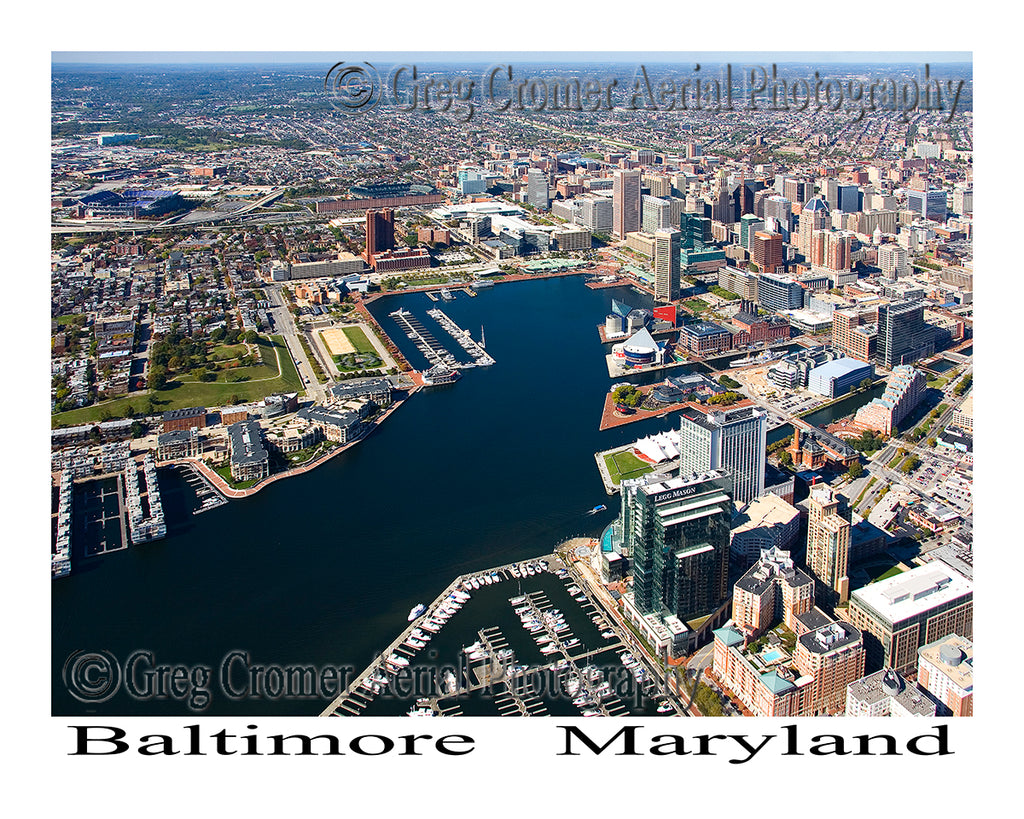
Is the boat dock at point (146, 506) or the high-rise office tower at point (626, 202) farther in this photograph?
the high-rise office tower at point (626, 202)

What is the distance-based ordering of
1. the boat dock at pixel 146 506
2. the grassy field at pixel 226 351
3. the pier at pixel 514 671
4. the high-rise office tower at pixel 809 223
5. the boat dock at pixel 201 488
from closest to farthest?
the pier at pixel 514 671 → the boat dock at pixel 146 506 → the boat dock at pixel 201 488 → the grassy field at pixel 226 351 → the high-rise office tower at pixel 809 223

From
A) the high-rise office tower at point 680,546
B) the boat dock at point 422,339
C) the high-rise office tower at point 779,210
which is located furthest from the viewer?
the high-rise office tower at point 779,210

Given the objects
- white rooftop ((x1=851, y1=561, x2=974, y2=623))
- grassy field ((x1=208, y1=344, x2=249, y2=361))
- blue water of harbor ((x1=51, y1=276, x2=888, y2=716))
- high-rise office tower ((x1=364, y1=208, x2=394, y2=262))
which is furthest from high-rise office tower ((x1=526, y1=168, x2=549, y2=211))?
white rooftop ((x1=851, y1=561, x2=974, y2=623))

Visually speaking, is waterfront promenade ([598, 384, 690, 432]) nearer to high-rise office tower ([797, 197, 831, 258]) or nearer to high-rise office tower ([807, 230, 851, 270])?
high-rise office tower ([807, 230, 851, 270])

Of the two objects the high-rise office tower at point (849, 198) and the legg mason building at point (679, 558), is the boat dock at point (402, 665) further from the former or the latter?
the high-rise office tower at point (849, 198)

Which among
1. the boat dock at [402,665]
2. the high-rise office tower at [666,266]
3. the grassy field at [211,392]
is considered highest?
the high-rise office tower at [666,266]

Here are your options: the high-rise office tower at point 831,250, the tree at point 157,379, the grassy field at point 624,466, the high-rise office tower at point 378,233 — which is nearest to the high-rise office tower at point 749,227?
the high-rise office tower at point 831,250
